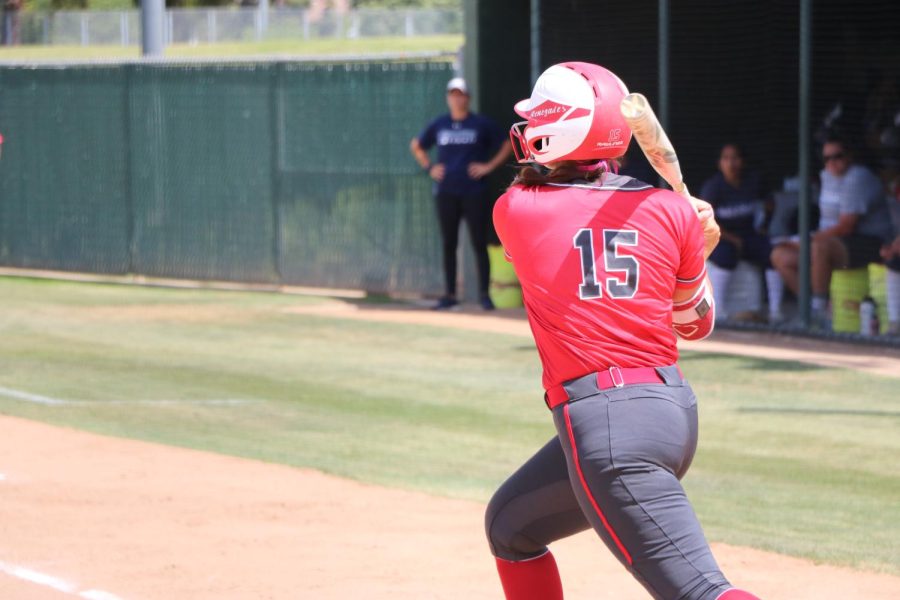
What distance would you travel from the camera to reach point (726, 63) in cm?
1515

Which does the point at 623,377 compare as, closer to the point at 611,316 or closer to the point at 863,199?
the point at 611,316

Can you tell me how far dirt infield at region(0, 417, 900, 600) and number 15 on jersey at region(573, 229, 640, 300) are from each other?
2.35 m

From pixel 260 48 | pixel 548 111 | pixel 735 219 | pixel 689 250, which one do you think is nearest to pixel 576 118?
pixel 548 111

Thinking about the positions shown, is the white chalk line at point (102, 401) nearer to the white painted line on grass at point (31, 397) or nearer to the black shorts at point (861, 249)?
the white painted line on grass at point (31, 397)

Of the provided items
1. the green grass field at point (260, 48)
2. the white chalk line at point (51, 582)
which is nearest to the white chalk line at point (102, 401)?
the white chalk line at point (51, 582)

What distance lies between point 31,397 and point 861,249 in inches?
280

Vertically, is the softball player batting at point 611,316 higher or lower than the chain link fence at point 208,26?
lower

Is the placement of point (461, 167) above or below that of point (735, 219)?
above

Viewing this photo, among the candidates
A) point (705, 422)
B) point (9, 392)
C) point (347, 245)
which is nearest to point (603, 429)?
point (705, 422)

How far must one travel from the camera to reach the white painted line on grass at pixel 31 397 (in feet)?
33.7

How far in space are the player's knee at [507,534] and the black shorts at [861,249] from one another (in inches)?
370

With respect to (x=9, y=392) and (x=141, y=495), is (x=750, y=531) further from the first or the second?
(x=9, y=392)

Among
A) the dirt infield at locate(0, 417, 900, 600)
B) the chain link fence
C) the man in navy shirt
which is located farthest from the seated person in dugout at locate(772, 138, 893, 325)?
the chain link fence

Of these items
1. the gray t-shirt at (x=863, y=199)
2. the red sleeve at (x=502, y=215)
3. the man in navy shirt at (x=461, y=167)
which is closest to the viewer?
the red sleeve at (x=502, y=215)
